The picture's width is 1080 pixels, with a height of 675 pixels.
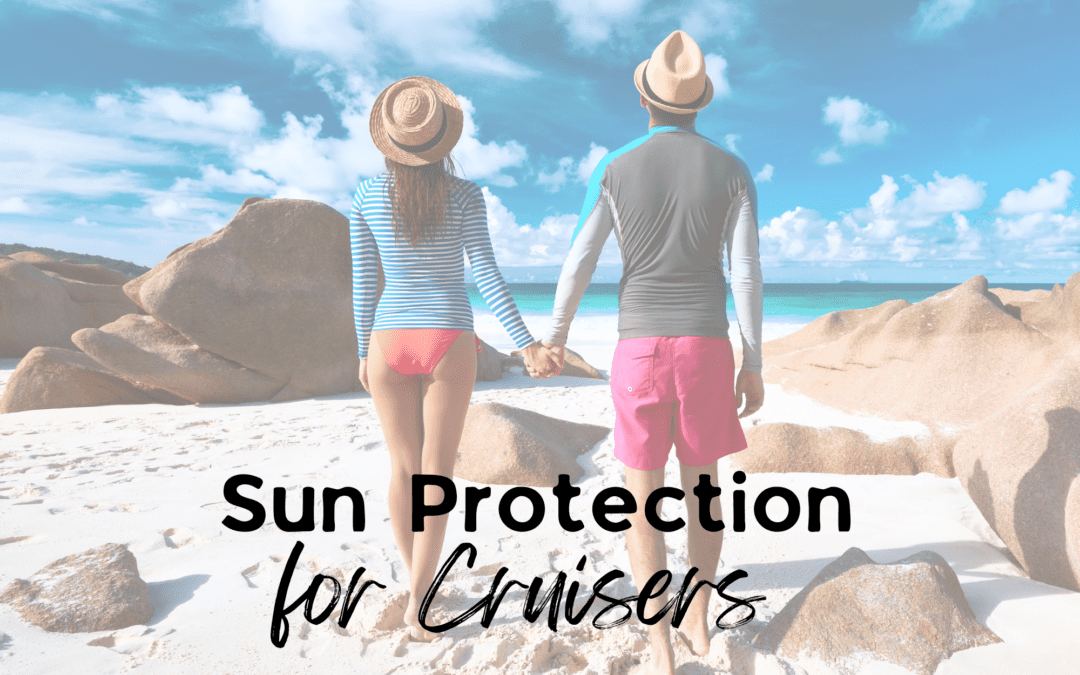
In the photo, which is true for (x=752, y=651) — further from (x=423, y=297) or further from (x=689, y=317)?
(x=423, y=297)

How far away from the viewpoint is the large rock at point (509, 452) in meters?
3.87

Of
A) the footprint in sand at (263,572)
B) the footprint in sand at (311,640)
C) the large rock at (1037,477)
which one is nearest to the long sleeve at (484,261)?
the footprint in sand at (311,640)

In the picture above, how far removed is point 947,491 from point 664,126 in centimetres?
291

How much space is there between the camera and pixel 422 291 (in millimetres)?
2256

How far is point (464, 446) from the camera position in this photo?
4082 millimetres

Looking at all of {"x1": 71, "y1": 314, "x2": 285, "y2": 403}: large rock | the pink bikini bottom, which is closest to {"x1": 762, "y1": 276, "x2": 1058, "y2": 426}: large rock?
the pink bikini bottom

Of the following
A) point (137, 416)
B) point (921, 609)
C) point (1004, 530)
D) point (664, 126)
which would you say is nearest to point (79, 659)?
point (664, 126)

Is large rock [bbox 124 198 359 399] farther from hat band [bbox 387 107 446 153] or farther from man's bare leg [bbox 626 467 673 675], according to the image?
man's bare leg [bbox 626 467 673 675]

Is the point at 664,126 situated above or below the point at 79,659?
above

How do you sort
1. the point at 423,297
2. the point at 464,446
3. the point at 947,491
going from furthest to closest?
the point at 464,446 < the point at 947,491 < the point at 423,297

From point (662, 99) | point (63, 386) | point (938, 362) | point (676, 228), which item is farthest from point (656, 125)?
point (63, 386)

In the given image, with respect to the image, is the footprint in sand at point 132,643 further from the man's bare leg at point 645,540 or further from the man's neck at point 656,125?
the man's neck at point 656,125

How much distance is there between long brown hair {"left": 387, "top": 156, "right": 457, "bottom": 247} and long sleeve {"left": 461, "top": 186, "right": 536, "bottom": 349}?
10cm

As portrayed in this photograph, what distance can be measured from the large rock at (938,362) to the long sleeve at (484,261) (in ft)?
10.6
